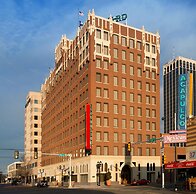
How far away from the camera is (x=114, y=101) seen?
10575 cm

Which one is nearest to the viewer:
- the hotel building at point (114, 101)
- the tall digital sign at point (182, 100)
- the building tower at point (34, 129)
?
the tall digital sign at point (182, 100)

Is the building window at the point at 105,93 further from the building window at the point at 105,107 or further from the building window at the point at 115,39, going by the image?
the building window at the point at 115,39

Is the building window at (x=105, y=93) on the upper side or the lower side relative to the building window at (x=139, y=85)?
lower

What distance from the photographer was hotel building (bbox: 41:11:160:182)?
335 feet

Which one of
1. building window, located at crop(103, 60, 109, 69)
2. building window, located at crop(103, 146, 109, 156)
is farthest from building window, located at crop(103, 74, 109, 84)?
building window, located at crop(103, 146, 109, 156)

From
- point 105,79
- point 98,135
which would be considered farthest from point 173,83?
point 98,135

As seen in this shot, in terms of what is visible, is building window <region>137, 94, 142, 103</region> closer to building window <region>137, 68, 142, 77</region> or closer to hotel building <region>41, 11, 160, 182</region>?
hotel building <region>41, 11, 160, 182</region>

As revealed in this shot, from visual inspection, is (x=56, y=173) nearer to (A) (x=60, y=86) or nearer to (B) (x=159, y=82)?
(A) (x=60, y=86)

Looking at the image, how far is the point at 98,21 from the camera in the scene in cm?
10594

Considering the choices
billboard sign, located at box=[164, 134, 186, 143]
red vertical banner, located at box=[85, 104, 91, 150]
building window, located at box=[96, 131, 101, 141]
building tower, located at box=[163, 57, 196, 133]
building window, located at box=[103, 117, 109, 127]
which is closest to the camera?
billboard sign, located at box=[164, 134, 186, 143]

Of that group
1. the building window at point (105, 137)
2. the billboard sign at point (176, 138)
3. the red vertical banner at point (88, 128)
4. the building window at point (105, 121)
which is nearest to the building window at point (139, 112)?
the building window at point (105, 121)

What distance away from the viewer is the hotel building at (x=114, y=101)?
335 ft

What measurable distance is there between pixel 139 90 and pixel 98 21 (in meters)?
21.9

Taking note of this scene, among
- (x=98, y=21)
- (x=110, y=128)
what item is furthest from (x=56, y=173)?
(x=98, y=21)
